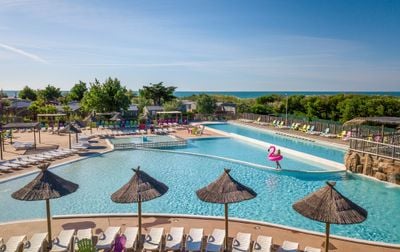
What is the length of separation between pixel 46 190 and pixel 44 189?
0.07 meters

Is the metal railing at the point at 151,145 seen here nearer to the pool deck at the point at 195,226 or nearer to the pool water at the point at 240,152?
the pool water at the point at 240,152

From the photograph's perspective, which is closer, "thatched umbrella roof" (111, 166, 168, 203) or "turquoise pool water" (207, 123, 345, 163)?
"thatched umbrella roof" (111, 166, 168, 203)

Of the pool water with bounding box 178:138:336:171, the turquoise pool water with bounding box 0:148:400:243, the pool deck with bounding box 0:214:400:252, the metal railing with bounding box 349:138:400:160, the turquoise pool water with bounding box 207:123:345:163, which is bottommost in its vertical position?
the turquoise pool water with bounding box 0:148:400:243

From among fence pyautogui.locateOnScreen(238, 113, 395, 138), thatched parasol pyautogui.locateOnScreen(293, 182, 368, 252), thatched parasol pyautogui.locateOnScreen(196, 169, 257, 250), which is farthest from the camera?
fence pyautogui.locateOnScreen(238, 113, 395, 138)

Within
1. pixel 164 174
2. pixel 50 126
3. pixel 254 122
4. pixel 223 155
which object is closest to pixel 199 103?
pixel 254 122

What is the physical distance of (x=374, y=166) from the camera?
52.0 feet

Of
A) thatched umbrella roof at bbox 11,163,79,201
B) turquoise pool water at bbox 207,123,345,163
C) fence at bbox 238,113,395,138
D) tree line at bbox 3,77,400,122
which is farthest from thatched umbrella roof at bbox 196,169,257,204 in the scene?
tree line at bbox 3,77,400,122

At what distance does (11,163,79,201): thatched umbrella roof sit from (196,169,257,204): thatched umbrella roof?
12.2 feet

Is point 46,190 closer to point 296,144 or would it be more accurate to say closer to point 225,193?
point 225,193

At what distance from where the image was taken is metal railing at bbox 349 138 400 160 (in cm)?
1516

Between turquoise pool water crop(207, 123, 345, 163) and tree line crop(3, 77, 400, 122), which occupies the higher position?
tree line crop(3, 77, 400, 122)

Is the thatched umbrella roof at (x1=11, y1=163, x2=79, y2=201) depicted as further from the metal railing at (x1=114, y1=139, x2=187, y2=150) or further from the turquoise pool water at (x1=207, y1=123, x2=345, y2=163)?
the turquoise pool water at (x1=207, y1=123, x2=345, y2=163)

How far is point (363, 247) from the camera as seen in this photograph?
8445mm

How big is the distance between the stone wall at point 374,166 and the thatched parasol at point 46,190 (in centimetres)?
1405
